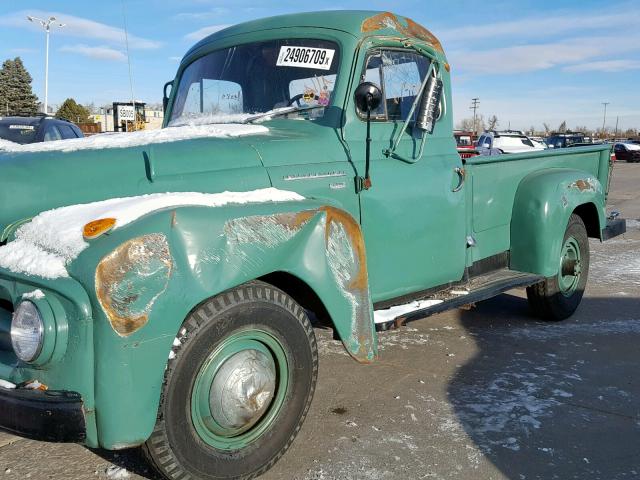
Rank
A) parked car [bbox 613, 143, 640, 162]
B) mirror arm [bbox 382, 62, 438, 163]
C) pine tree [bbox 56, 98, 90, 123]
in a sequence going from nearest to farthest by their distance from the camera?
mirror arm [bbox 382, 62, 438, 163], parked car [bbox 613, 143, 640, 162], pine tree [bbox 56, 98, 90, 123]

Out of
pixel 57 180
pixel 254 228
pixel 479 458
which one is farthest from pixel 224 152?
pixel 479 458

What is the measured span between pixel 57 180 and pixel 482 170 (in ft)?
9.07

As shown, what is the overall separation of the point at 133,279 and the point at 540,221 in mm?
3290

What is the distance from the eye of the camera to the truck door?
3.29 metres

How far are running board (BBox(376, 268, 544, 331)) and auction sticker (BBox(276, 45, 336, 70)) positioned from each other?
57.4 inches

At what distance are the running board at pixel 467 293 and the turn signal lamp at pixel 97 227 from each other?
1510 mm

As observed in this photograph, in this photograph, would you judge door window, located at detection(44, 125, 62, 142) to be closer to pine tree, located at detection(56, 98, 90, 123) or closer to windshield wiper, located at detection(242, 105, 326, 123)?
windshield wiper, located at detection(242, 105, 326, 123)

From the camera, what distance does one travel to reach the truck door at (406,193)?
3291mm

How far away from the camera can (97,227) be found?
7.04 feet

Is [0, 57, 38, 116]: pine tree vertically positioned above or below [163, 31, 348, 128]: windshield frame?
above

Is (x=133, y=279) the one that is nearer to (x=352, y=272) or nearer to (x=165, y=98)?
(x=352, y=272)

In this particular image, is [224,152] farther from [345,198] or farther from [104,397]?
[104,397]

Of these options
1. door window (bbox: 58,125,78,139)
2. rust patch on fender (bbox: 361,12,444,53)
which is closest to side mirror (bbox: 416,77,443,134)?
rust patch on fender (bbox: 361,12,444,53)

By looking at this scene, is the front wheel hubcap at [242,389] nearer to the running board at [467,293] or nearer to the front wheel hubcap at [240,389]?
the front wheel hubcap at [240,389]
